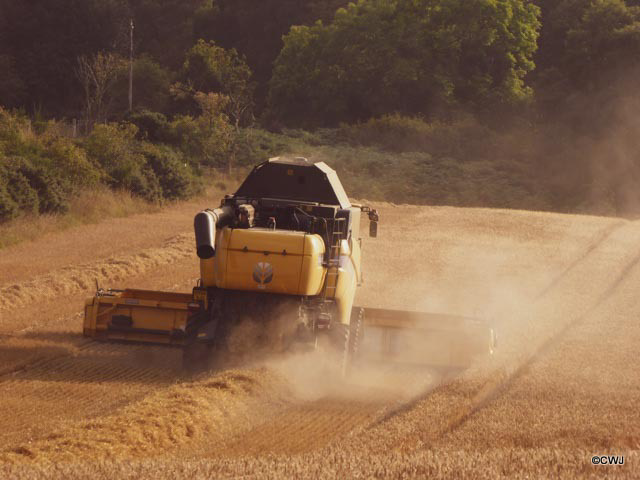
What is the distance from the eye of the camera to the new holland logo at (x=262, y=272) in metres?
11.7

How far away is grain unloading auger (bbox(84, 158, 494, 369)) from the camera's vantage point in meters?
11.7

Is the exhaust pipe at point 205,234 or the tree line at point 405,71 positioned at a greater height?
the tree line at point 405,71

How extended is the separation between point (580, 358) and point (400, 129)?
146 feet

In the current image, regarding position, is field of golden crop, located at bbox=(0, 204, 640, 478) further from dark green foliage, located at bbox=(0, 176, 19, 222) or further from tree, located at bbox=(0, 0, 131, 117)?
tree, located at bbox=(0, 0, 131, 117)

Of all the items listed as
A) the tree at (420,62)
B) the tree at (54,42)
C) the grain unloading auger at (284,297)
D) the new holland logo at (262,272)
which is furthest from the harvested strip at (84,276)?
the tree at (54,42)

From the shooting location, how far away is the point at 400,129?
5741 centimetres

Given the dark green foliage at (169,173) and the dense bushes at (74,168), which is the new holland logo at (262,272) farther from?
the dark green foliage at (169,173)

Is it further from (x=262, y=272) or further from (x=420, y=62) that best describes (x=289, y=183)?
(x=420, y=62)

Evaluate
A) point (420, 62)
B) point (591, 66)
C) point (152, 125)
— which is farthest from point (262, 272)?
point (591, 66)

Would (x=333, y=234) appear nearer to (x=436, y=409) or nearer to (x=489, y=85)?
(x=436, y=409)

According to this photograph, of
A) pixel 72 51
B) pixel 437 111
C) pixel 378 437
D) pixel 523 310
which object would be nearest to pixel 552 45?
pixel 437 111

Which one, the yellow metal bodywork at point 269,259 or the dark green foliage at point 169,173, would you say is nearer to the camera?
the yellow metal bodywork at point 269,259

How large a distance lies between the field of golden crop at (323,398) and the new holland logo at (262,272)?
44.4 inches

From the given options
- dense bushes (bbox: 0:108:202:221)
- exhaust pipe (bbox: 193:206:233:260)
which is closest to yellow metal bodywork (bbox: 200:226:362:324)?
exhaust pipe (bbox: 193:206:233:260)
